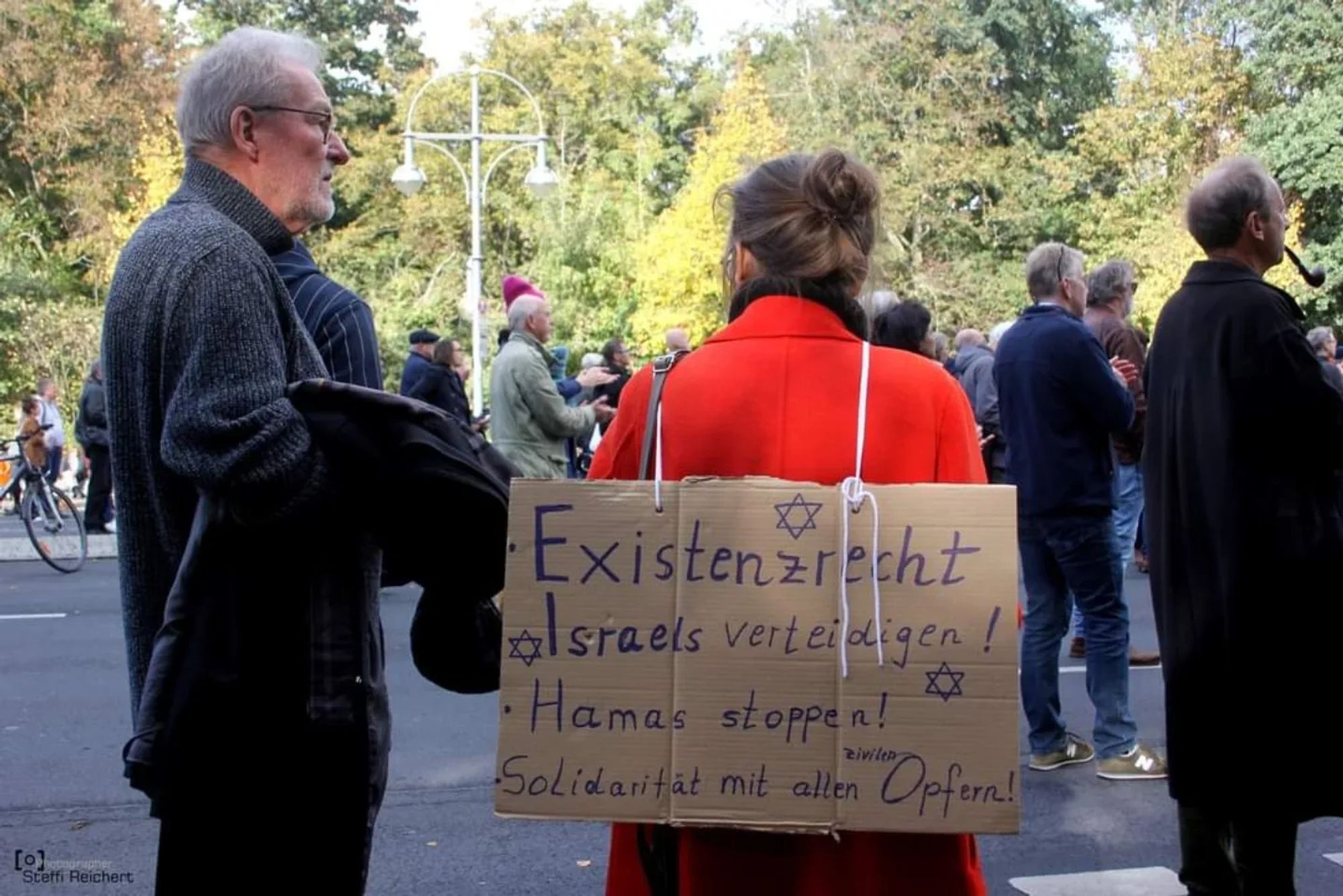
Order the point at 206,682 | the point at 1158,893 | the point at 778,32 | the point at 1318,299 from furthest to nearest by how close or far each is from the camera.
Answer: the point at 778,32 → the point at 1318,299 → the point at 1158,893 → the point at 206,682

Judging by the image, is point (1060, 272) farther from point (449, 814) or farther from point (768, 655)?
point (768, 655)

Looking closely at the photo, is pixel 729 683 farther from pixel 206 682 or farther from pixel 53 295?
pixel 53 295

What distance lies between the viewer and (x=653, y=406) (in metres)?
2.27

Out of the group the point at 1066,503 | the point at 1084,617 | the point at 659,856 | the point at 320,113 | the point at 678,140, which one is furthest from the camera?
the point at 678,140

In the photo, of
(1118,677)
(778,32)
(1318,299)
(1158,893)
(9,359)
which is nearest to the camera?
(1158,893)

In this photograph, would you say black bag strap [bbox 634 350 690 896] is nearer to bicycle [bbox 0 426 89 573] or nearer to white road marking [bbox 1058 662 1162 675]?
white road marking [bbox 1058 662 1162 675]

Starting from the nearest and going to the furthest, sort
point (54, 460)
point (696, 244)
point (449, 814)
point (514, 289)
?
1. point (449, 814)
2. point (514, 289)
3. point (54, 460)
4. point (696, 244)

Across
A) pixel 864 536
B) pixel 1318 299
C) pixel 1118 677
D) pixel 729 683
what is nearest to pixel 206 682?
pixel 729 683

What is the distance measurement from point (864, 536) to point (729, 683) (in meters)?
0.27

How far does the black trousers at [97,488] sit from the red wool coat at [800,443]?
13068mm

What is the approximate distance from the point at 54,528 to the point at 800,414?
12.1 m

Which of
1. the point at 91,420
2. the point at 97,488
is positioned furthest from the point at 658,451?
the point at 97,488

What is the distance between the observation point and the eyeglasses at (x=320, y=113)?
2311 millimetres

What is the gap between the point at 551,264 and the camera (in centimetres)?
3400
